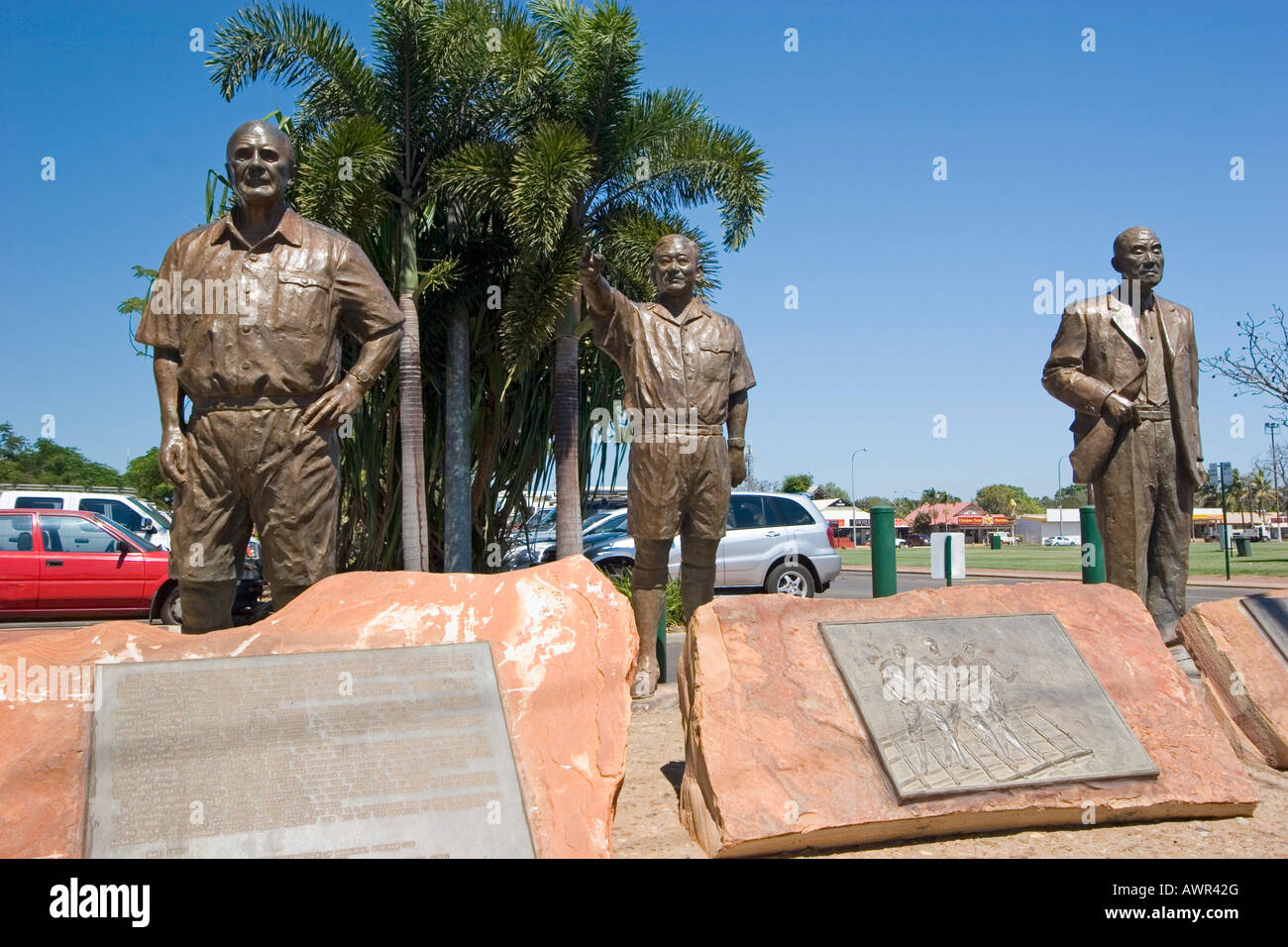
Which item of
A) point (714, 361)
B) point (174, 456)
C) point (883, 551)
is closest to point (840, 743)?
point (714, 361)

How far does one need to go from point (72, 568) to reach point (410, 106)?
5587 millimetres

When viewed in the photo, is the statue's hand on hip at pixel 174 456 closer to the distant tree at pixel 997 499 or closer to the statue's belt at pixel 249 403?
the statue's belt at pixel 249 403

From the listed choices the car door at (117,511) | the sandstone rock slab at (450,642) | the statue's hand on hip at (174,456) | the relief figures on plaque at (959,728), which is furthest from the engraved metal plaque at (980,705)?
the car door at (117,511)

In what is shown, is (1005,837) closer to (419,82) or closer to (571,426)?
(571,426)

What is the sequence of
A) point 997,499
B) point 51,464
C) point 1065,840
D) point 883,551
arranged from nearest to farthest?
point 1065,840 < point 883,551 < point 51,464 < point 997,499

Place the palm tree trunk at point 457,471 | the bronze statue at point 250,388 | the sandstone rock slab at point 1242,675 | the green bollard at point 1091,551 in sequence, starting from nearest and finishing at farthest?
the bronze statue at point 250,388, the sandstone rock slab at point 1242,675, the green bollard at point 1091,551, the palm tree trunk at point 457,471

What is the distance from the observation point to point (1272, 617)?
417 centimetres

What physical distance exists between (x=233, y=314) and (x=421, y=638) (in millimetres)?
1345

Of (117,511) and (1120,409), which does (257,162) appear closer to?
(1120,409)

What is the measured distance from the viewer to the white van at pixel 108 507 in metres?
10.7

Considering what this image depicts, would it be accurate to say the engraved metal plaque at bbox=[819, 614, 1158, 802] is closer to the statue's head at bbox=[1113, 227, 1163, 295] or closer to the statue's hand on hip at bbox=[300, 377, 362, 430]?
the statue's hand on hip at bbox=[300, 377, 362, 430]

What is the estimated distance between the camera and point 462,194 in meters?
10.0

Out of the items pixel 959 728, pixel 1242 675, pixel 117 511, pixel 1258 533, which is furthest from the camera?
pixel 1258 533

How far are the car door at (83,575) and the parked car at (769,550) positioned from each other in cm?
451
